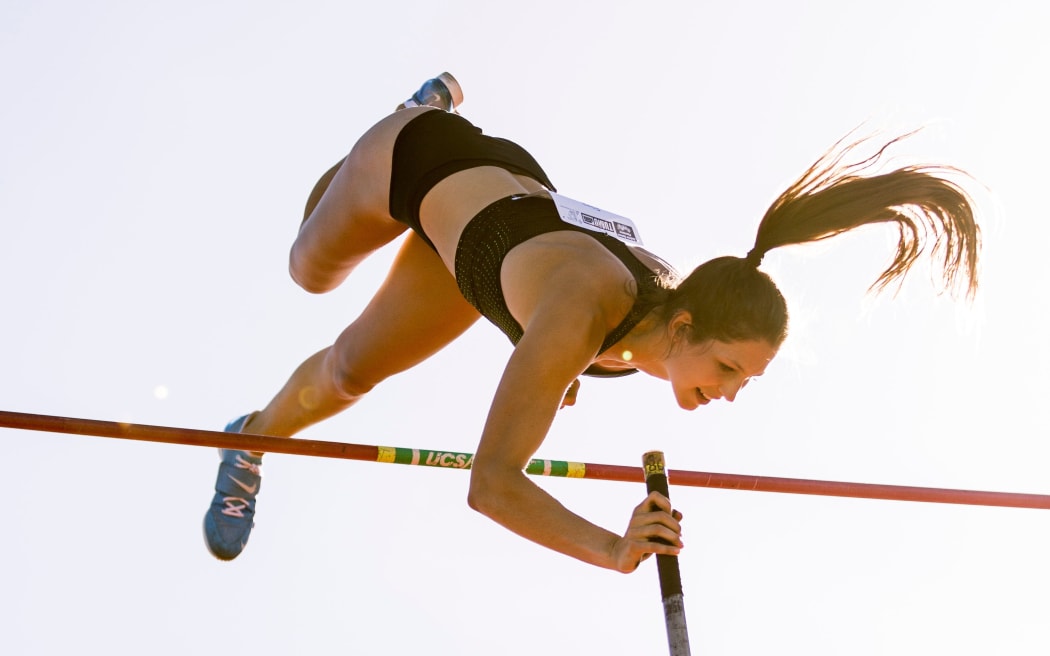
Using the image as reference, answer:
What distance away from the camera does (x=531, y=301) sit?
245 centimetres

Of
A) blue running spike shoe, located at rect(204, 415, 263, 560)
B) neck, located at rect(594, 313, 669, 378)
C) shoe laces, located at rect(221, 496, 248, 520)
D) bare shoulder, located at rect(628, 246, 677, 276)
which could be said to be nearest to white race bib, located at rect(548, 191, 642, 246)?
bare shoulder, located at rect(628, 246, 677, 276)

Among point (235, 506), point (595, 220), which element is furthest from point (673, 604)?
point (235, 506)

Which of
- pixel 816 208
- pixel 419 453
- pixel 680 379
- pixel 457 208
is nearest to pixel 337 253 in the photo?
pixel 457 208

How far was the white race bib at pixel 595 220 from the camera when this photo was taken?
2.76m

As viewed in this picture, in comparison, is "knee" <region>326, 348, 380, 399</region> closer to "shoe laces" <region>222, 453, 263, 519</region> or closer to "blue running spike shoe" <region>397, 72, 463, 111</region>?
"shoe laces" <region>222, 453, 263, 519</region>

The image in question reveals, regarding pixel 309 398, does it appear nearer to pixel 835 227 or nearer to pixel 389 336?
pixel 389 336

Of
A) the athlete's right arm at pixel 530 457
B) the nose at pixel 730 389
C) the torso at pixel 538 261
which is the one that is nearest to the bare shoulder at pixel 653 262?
the torso at pixel 538 261

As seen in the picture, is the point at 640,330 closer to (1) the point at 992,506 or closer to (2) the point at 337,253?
(2) the point at 337,253

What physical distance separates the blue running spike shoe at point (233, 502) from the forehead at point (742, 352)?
186 centimetres

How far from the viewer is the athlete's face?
8.40ft

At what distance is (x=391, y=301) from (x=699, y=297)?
1104 mm

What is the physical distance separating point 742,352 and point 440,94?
1.78m

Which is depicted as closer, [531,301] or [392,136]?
[531,301]

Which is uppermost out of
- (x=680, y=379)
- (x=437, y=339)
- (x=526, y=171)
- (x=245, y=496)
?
(x=526, y=171)
